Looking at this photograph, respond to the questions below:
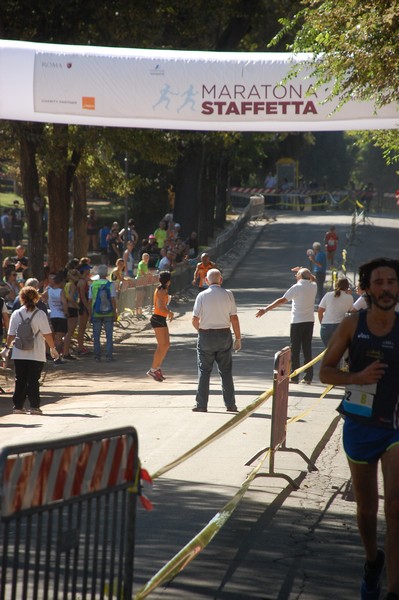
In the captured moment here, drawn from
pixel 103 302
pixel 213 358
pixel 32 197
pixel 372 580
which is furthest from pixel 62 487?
pixel 32 197

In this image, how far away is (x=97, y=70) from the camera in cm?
1655

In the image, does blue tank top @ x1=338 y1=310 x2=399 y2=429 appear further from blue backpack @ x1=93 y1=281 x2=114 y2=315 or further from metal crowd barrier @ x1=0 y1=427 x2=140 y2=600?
blue backpack @ x1=93 y1=281 x2=114 y2=315

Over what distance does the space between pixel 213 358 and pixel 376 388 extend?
8457 mm

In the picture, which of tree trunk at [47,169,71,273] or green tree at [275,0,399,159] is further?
tree trunk at [47,169,71,273]

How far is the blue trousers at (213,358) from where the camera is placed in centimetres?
1460

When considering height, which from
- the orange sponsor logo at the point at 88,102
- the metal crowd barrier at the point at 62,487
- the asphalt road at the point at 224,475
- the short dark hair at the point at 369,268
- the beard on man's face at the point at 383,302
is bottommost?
the asphalt road at the point at 224,475

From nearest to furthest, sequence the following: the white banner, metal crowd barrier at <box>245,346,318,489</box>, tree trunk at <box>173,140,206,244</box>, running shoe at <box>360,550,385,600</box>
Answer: running shoe at <box>360,550,385,600</box>, metal crowd barrier at <box>245,346,318,489</box>, the white banner, tree trunk at <box>173,140,206,244</box>

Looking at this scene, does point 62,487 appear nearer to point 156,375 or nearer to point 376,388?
point 376,388

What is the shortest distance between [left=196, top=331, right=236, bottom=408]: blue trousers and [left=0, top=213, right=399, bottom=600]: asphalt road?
29cm

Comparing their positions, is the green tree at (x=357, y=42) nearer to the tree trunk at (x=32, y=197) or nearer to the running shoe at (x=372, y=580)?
the running shoe at (x=372, y=580)

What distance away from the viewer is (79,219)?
38188 mm

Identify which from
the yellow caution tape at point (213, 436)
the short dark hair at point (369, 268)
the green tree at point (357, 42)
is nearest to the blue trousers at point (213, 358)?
the green tree at point (357, 42)

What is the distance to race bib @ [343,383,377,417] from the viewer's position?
20.8ft

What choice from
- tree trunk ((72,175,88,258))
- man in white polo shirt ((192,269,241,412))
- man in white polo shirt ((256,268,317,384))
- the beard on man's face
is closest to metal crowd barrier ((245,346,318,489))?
man in white polo shirt ((192,269,241,412))
